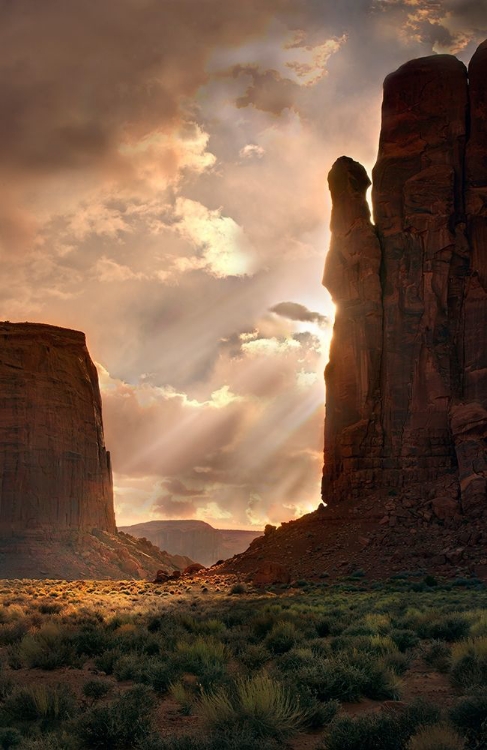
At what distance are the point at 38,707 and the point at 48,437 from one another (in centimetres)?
7054

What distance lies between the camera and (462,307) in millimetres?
46688

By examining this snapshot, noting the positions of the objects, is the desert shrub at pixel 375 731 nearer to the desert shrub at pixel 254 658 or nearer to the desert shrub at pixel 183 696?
the desert shrub at pixel 183 696

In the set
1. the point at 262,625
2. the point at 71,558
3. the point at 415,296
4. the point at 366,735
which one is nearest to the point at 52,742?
the point at 366,735

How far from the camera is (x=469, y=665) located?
11.1 m

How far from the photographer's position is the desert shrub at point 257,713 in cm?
811

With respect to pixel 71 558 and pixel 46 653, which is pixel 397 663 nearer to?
pixel 46 653

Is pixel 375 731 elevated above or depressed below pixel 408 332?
below

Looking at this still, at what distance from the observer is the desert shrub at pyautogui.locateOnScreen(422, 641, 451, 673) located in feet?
40.2

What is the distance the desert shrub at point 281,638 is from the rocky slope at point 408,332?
82.1 feet

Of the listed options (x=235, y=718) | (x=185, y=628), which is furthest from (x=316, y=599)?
(x=235, y=718)

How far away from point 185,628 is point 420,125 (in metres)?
41.5

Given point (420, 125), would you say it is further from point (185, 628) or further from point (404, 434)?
point (185, 628)

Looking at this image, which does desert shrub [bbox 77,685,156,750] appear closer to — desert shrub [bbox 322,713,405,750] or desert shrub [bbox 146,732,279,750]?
desert shrub [bbox 146,732,279,750]

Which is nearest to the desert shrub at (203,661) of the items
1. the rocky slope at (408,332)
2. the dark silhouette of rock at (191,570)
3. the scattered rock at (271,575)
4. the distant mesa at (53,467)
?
the scattered rock at (271,575)
